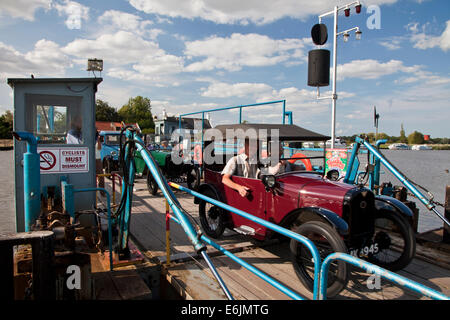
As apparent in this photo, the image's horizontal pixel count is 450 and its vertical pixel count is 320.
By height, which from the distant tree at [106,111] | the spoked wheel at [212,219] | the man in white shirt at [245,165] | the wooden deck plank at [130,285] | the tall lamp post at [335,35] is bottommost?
the wooden deck plank at [130,285]

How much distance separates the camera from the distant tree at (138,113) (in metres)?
68.2

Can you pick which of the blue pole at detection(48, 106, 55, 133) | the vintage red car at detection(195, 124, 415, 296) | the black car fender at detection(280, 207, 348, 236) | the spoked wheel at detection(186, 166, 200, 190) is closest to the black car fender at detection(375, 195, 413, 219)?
the vintage red car at detection(195, 124, 415, 296)

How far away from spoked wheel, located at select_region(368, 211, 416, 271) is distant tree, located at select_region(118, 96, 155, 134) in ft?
216

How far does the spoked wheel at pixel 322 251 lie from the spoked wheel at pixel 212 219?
5.58 ft

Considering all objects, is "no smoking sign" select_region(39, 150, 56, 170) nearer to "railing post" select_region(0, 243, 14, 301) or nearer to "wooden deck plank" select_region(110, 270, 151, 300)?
"wooden deck plank" select_region(110, 270, 151, 300)

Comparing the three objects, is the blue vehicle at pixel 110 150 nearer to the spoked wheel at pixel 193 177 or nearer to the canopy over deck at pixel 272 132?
the spoked wheel at pixel 193 177

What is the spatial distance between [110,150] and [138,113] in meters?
61.7

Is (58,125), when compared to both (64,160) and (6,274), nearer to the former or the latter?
(64,160)

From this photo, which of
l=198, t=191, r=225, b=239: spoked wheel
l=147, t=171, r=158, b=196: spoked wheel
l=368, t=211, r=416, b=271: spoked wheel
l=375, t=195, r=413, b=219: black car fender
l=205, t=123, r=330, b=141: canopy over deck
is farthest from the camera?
l=147, t=171, r=158, b=196: spoked wheel

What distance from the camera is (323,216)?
3293 millimetres

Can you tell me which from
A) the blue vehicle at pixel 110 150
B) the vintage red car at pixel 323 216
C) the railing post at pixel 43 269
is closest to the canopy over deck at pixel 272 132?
the vintage red car at pixel 323 216

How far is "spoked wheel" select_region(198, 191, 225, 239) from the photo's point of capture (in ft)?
16.2
